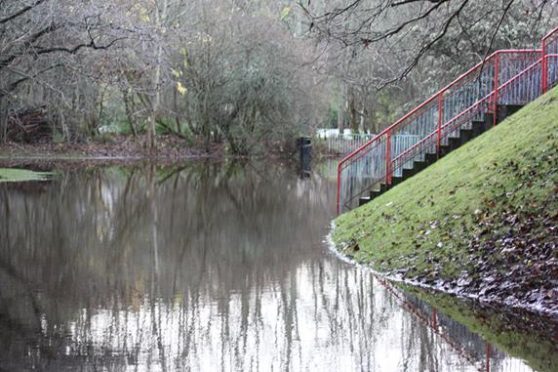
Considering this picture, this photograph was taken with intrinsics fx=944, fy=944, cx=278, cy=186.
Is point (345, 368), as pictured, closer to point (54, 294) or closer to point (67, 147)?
point (54, 294)

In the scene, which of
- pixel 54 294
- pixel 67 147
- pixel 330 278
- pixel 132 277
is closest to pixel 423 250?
pixel 330 278

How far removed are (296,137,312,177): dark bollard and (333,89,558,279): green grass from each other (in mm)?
31040

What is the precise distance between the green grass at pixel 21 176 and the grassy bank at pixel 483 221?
20938 millimetres

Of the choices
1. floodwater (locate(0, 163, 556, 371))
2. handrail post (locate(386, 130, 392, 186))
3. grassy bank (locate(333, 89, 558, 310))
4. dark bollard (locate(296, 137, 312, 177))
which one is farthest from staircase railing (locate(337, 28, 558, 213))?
dark bollard (locate(296, 137, 312, 177))

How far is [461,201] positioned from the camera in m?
16.3

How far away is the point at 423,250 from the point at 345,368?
243 inches

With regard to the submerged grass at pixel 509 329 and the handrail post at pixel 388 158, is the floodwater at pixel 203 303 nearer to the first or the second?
the submerged grass at pixel 509 329

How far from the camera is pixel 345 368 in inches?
358

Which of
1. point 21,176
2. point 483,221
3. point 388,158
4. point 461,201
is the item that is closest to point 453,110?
point 388,158

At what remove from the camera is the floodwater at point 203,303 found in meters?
9.51

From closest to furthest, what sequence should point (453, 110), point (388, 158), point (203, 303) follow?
point (203, 303) → point (388, 158) → point (453, 110)

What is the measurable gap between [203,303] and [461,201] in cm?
575

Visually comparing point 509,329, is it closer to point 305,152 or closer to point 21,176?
point 21,176

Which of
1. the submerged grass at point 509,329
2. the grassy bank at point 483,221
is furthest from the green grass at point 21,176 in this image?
the submerged grass at point 509,329
